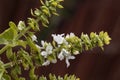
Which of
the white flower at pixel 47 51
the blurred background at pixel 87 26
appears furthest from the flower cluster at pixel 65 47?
the blurred background at pixel 87 26

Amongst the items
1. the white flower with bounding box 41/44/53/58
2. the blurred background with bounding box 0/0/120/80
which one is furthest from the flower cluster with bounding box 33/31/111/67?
the blurred background with bounding box 0/0/120/80

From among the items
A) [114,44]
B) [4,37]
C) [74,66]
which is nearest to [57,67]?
[74,66]

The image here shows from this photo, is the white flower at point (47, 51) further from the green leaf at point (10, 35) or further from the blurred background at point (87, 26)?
the blurred background at point (87, 26)

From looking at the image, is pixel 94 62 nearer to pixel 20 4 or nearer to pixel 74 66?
pixel 74 66

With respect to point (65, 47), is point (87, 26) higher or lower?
higher

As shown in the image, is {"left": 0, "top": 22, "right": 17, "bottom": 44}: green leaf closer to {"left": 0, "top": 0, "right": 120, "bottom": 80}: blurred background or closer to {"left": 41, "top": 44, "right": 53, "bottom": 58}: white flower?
{"left": 41, "top": 44, "right": 53, "bottom": 58}: white flower

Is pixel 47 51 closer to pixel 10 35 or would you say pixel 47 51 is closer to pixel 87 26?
pixel 10 35

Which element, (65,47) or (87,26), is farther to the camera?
(87,26)

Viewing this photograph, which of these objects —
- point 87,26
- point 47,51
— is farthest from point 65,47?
point 87,26

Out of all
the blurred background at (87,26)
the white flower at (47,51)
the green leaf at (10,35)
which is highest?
the blurred background at (87,26)
